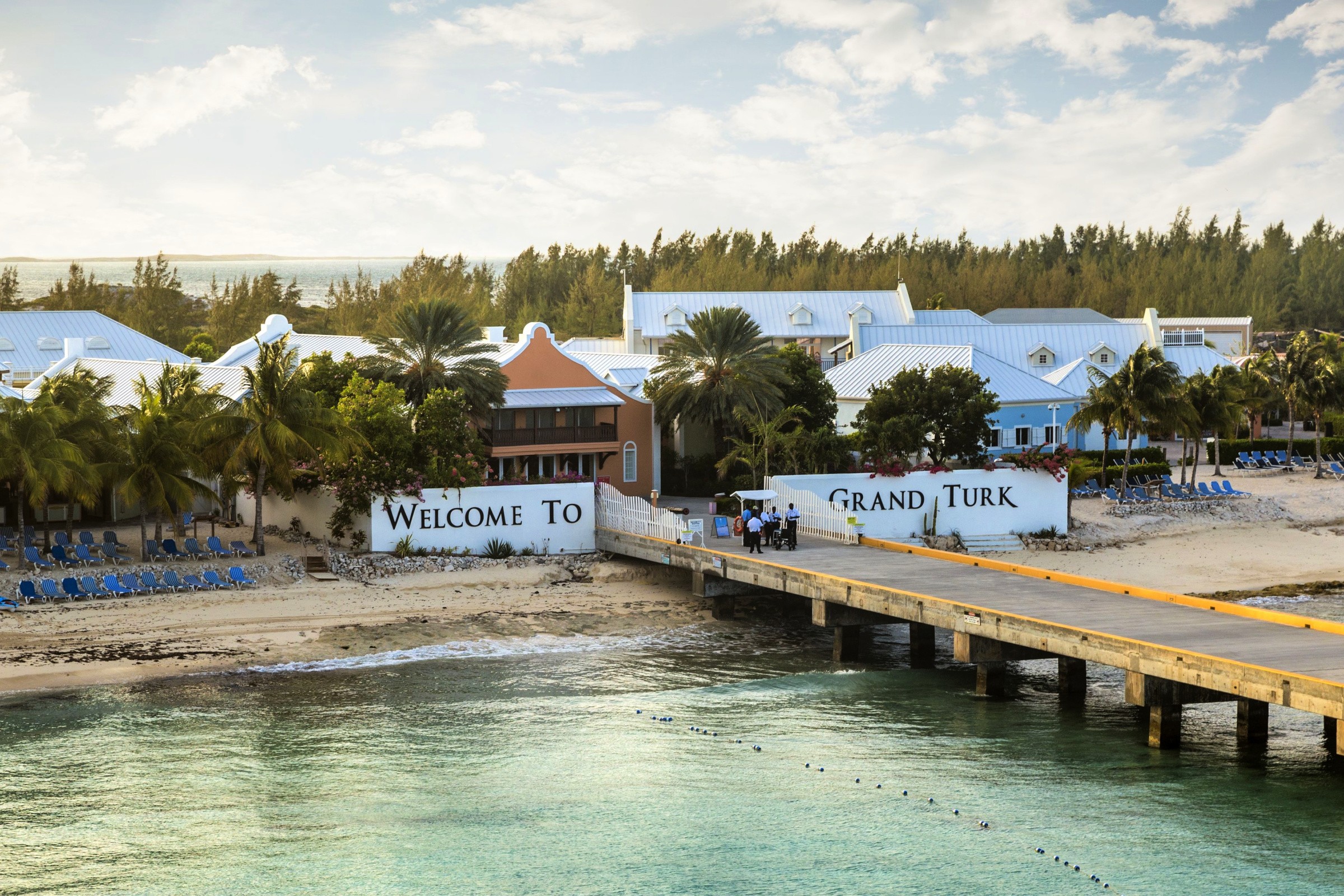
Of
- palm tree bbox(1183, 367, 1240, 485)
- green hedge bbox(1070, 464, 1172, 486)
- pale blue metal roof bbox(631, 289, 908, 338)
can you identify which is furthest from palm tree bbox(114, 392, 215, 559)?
pale blue metal roof bbox(631, 289, 908, 338)

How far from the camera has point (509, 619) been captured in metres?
34.5

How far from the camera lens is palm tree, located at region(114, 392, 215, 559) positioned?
120 feet

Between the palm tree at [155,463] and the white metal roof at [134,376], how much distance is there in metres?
6.16

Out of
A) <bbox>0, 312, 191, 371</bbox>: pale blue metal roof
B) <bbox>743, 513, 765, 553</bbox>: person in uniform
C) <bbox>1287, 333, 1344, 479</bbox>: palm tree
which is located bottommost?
<bbox>743, 513, 765, 553</bbox>: person in uniform

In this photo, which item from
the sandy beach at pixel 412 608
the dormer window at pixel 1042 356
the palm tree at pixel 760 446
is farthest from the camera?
the dormer window at pixel 1042 356

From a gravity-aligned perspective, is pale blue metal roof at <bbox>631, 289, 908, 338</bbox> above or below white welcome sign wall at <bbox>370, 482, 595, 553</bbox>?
above

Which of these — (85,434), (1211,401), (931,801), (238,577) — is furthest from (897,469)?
(85,434)

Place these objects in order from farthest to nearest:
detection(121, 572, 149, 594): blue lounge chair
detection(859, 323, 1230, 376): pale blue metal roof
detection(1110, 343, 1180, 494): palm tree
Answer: detection(859, 323, 1230, 376): pale blue metal roof
detection(1110, 343, 1180, 494): palm tree
detection(121, 572, 149, 594): blue lounge chair

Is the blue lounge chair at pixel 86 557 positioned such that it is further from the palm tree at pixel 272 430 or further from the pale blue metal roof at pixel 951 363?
the pale blue metal roof at pixel 951 363

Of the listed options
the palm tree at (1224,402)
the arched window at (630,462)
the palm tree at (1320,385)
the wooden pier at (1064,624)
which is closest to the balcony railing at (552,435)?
the arched window at (630,462)

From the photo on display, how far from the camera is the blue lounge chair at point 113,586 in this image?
34.2 m

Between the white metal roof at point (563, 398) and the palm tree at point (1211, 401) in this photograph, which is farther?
the palm tree at point (1211, 401)

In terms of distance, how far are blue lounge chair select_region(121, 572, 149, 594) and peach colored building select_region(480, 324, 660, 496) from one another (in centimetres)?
1536

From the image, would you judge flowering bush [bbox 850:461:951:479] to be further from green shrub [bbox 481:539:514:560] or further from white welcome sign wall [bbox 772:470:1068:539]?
green shrub [bbox 481:539:514:560]
